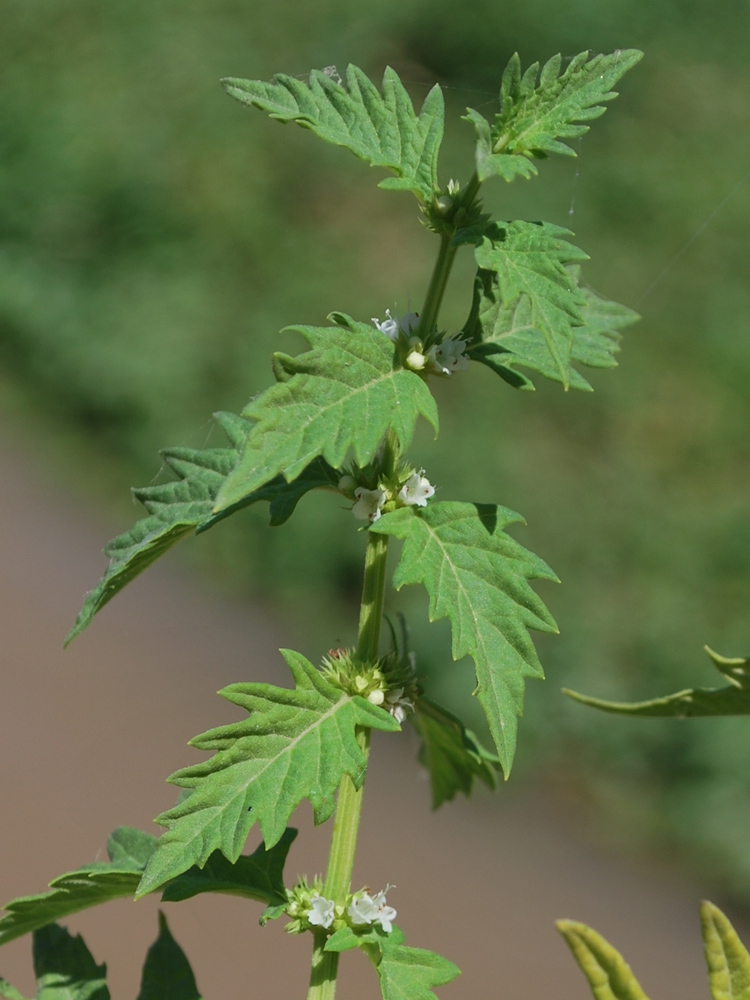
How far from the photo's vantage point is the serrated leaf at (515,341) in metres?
1.05

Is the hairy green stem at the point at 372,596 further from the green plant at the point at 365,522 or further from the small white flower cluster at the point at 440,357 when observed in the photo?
the small white flower cluster at the point at 440,357

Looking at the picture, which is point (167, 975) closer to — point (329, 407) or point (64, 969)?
point (64, 969)

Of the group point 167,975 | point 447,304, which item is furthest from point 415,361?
point 447,304

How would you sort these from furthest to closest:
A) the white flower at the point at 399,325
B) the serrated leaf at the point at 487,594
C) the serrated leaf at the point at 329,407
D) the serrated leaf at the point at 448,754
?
the serrated leaf at the point at 448,754 < the white flower at the point at 399,325 < the serrated leaf at the point at 487,594 < the serrated leaf at the point at 329,407

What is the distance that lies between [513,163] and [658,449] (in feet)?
12.7

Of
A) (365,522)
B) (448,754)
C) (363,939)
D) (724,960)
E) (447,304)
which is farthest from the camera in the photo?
(447,304)

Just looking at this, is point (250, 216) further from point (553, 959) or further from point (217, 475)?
point (217, 475)

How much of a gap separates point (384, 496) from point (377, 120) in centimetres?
34

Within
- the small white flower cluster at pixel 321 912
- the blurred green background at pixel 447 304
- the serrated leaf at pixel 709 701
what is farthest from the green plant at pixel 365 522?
the blurred green background at pixel 447 304

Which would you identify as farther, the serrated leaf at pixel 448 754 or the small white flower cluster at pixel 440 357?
the serrated leaf at pixel 448 754

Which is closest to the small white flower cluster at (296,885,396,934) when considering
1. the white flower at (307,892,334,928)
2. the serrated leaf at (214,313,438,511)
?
the white flower at (307,892,334,928)

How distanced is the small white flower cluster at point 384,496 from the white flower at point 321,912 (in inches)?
13.5

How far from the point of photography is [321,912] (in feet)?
3.39

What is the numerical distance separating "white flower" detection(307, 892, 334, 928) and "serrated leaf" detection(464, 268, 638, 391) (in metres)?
0.49
